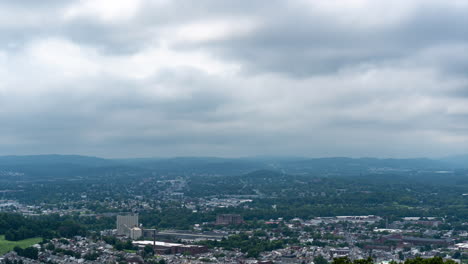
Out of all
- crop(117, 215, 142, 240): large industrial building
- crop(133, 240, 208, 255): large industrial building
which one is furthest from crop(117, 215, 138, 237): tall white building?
crop(133, 240, 208, 255): large industrial building

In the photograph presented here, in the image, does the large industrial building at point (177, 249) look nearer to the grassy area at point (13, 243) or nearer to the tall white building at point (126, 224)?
the grassy area at point (13, 243)

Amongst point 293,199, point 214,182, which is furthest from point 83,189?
point 293,199

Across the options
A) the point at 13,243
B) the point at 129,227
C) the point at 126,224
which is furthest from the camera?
the point at 126,224

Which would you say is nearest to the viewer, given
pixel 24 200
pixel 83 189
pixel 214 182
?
pixel 24 200

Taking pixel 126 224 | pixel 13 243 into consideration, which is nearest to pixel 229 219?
pixel 126 224

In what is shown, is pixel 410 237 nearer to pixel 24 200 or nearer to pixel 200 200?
pixel 200 200

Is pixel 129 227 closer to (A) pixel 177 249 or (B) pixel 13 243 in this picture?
(A) pixel 177 249
